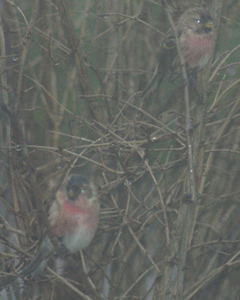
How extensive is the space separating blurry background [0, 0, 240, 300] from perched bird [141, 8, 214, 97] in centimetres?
10

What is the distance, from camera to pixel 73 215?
7.18 feet

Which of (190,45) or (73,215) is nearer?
(73,215)

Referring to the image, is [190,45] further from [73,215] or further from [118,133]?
[73,215]

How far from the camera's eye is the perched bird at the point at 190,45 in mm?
2820

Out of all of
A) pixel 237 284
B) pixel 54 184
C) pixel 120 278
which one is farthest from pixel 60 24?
pixel 237 284

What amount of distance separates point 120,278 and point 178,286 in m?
0.64

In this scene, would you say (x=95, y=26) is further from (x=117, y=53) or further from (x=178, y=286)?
(x=178, y=286)

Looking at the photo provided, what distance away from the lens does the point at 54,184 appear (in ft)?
9.38

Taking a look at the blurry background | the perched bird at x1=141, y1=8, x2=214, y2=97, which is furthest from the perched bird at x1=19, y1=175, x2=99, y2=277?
the perched bird at x1=141, y1=8, x2=214, y2=97

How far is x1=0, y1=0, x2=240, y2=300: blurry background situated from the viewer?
109 inches

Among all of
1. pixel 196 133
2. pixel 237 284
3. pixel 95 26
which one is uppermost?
pixel 95 26

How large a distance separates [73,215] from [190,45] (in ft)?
3.76

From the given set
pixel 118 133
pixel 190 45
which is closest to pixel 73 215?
pixel 118 133

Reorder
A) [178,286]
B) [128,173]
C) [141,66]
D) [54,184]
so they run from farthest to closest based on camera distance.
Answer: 1. [141,66]
2. [54,184]
3. [128,173]
4. [178,286]
